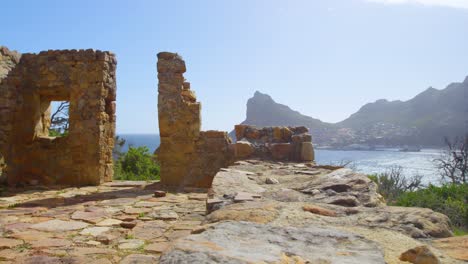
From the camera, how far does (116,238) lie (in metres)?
3.34

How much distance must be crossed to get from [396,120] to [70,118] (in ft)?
220

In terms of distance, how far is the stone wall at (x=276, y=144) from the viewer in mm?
6262

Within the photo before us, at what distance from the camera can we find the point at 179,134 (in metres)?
7.23

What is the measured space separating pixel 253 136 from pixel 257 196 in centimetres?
417

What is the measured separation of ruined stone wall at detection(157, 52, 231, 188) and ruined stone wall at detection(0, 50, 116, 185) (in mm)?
1314

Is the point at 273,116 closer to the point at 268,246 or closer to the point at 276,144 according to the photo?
the point at 276,144

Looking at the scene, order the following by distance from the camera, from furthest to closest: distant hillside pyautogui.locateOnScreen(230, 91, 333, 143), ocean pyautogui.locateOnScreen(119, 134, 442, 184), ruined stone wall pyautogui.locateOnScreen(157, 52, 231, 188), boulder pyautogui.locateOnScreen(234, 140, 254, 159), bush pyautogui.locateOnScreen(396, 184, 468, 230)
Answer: distant hillside pyautogui.locateOnScreen(230, 91, 333, 143) → ocean pyautogui.locateOnScreen(119, 134, 442, 184) → bush pyautogui.locateOnScreen(396, 184, 468, 230) → ruined stone wall pyautogui.locateOnScreen(157, 52, 231, 188) → boulder pyautogui.locateOnScreen(234, 140, 254, 159)

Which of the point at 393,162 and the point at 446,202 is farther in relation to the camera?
the point at 393,162

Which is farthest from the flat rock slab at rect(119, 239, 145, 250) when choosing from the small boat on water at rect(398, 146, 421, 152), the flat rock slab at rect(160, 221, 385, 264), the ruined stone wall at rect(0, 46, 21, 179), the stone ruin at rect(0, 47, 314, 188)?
the small boat on water at rect(398, 146, 421, 152)

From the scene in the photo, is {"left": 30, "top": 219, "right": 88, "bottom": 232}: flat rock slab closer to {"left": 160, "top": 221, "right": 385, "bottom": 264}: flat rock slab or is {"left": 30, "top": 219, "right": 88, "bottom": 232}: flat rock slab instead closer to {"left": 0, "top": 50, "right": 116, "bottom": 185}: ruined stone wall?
{"left": 160, "top": 221, "right": 385, "bottom": 264}: flat rock slab

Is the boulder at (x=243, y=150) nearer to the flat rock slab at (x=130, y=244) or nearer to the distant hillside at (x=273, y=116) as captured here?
the flat rock slab at (x=130, y=244)

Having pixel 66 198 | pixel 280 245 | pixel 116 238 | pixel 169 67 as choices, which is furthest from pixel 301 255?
pixel 169 67

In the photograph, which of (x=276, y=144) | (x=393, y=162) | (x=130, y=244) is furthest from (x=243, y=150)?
(x=393, y=162)

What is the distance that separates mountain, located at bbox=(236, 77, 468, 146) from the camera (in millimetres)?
52844
